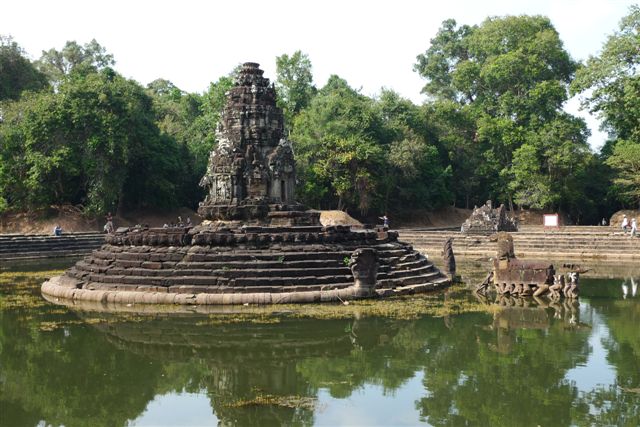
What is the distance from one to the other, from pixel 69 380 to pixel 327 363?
12.6 feet

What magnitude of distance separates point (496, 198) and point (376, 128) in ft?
39.5

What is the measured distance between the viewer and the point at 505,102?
5056cm

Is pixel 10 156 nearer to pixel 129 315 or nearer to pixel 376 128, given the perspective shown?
pixel 376 128

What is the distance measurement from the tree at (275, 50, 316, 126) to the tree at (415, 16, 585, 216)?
10.8 metres

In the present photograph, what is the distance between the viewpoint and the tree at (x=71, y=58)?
5700cm

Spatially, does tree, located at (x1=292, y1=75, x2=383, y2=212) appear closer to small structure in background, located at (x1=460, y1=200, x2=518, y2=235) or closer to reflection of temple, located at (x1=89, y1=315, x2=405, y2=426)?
small structure in background, located at (x1=460, y1=200, x2=518, y2=235)

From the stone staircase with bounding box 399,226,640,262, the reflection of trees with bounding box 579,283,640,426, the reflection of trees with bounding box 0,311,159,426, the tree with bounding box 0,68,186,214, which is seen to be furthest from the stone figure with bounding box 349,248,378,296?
the tree with bounding box 0,68,186,214

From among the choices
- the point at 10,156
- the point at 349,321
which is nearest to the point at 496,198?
the point at 10,156

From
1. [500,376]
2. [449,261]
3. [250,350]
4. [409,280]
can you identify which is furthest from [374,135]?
[500,376]

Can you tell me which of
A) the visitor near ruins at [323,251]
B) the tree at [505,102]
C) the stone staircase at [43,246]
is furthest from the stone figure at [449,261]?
the tree at [505,102]

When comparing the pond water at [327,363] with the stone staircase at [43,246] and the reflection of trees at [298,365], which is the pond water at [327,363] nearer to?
the reflection of trees at [298,365]

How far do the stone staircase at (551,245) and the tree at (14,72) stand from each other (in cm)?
2851

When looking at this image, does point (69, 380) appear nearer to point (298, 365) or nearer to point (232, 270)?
point (298, 365)

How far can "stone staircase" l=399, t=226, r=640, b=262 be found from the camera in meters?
28.3
